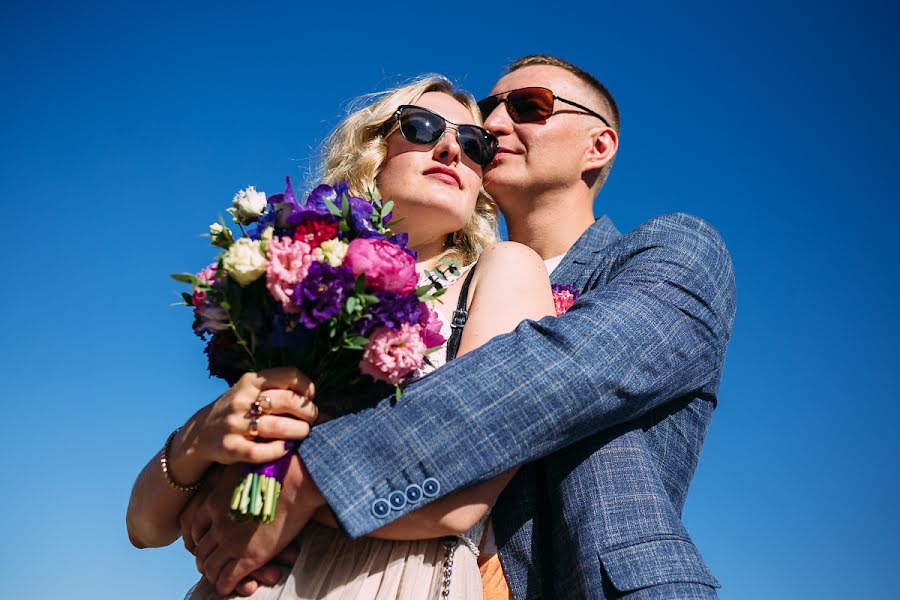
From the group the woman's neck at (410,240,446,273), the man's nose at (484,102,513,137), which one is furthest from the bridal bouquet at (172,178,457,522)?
the man's nose at (484,102,513,137)

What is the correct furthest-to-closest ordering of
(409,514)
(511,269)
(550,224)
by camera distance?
1. (550,224)
2. (511,269)
3. (409,514)

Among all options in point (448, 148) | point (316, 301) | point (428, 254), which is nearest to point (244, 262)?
point (316, 301)

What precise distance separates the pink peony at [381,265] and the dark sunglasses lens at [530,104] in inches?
158

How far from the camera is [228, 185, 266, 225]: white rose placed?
309cm

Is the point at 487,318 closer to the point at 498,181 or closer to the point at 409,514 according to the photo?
the point at 409,514

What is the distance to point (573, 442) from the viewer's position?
3150 mm

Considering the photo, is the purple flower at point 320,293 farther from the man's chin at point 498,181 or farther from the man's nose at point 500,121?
the man's nose at point 500,121

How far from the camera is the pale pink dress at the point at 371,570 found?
9.69 feet

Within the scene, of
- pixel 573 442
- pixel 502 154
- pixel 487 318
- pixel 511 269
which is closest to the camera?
pixel 573 442

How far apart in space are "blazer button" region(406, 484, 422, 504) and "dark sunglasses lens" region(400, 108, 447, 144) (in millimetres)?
2333

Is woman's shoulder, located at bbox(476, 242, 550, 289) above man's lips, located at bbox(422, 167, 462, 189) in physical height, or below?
below

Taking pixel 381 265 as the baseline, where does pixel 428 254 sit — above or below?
above

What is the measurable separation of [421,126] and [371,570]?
2592 millimetres

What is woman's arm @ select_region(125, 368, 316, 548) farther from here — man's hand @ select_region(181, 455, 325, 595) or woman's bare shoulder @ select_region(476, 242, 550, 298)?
woman's bare shoulder @ select_region(476, 242, 550, 298)
